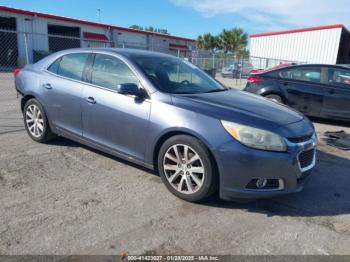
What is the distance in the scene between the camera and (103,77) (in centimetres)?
438

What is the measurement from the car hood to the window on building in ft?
5.45

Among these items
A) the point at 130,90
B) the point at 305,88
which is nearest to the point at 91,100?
the point at 130,90

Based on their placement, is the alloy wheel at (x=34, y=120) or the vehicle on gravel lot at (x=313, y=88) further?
the vehicle on gravel lot at (x=313, y=88)

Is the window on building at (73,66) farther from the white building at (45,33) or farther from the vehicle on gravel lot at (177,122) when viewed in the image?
the white building at (45,33)

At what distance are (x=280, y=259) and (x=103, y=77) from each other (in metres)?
2.98

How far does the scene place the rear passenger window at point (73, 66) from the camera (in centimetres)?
469

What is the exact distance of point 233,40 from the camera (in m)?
53.8

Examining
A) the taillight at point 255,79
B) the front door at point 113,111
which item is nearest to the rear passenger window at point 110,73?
the front door at point 113,111

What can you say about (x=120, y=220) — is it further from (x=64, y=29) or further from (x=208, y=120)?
(x=64, y=29)

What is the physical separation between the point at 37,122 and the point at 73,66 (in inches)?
46.4

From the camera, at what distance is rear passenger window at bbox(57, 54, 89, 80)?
4687mm

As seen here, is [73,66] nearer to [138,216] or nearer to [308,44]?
[138,216]

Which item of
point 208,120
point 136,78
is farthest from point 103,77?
point 208,120

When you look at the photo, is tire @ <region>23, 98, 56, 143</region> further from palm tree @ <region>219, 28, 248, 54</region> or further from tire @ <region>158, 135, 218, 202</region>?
palm tree @ <region>219, 28, 248, 54</region>
